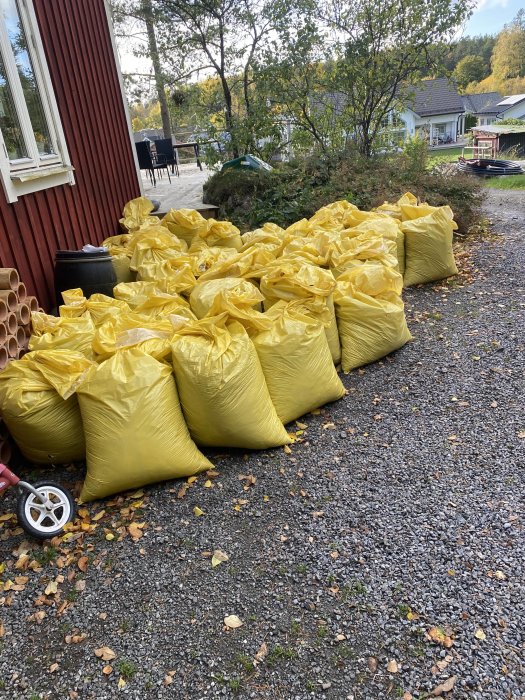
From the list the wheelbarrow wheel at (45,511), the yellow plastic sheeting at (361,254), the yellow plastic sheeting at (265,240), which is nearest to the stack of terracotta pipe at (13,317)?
the wheelbarrow wheel at (45,511)

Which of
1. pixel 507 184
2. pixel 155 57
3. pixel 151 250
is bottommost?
pixel 507 184

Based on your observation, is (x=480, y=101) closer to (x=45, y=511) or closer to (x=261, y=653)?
(x=45, y=511)

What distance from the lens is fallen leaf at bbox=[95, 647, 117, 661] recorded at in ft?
5.79

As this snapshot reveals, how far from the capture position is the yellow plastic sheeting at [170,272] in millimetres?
4082

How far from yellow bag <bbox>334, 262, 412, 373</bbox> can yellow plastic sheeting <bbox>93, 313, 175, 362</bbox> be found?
1.33 meters

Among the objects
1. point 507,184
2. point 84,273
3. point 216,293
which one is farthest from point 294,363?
point 507,184

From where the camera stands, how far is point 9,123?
12.6 feet

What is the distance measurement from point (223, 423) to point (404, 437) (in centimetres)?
104

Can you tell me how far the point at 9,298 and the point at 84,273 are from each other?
1124 mm

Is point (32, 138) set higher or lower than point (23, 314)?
higher

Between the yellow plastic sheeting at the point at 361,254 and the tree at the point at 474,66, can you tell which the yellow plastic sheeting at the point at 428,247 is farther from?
the tree at the point at 474,66

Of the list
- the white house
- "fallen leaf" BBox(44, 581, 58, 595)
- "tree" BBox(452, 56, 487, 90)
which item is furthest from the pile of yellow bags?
"tree" BBox(452, 56, 487, 90)

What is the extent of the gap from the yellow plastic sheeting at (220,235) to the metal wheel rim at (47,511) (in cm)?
374

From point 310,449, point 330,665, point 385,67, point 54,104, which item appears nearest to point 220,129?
point 385,67
